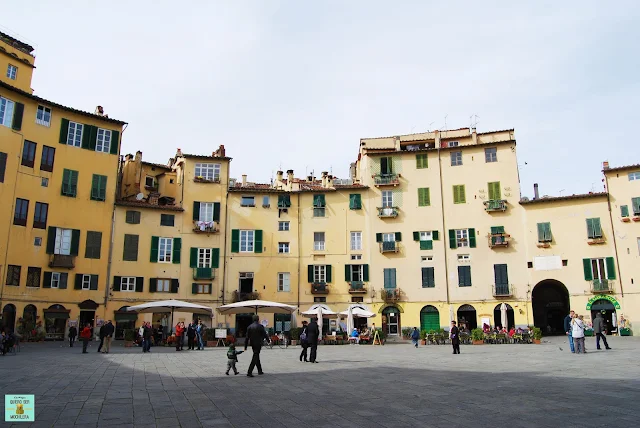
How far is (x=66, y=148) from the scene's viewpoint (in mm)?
41031

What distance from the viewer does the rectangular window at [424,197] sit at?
4747cm

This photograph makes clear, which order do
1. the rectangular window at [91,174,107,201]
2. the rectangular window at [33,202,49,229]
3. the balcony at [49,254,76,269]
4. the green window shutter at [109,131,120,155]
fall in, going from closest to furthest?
the rectangular window at [33,202,49,229] → the balcony at [49,254,76,269] → the rectangular window at [91,174,107,201] → the green window shutter at [109,131,120,155]

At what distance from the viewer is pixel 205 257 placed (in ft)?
151

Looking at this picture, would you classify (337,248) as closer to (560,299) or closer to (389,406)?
(560,299)

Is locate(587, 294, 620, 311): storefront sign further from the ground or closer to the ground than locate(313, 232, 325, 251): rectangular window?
closer to the ground

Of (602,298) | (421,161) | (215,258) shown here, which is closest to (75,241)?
(215,258)

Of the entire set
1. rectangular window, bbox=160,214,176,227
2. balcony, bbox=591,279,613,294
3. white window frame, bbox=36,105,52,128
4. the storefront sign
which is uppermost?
white window frame, bbox=36,105,52,128

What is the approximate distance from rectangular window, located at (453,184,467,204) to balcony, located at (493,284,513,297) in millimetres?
7847

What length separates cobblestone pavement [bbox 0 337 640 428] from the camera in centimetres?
882

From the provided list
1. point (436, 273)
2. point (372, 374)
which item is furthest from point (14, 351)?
point (436, 273)

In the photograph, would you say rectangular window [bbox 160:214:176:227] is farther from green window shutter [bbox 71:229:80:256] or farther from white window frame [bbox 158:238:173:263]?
green window shutter [bbox 71:229:80:256]

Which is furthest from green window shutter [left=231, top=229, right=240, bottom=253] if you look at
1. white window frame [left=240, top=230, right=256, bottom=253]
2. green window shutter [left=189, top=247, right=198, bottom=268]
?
green window shutter [left=189, top=247, right=198, bottom=268]

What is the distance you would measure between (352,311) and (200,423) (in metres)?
29.6

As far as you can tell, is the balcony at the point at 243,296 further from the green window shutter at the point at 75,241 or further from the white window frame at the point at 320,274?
the green window shutter at the point at 75,241
